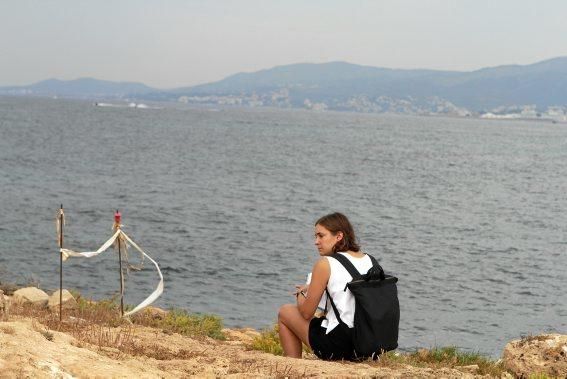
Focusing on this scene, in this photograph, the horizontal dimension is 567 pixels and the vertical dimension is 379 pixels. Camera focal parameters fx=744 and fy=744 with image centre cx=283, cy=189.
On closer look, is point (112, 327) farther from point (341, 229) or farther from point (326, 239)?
point (341, 229)

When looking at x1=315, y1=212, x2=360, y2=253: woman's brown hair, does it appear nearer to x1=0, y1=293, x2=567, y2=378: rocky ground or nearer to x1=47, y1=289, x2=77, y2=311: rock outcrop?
x1=0, y1=293, x2=567, y2=378: rocky ground

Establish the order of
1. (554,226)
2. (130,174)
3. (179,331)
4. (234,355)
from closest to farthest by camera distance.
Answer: (234,355), (179,331), (554,226), (130,174)

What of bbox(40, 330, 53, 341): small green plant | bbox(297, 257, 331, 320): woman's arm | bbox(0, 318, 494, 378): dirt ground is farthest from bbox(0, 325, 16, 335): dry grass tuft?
bbox(297, 257, 331, 320): woman's arm

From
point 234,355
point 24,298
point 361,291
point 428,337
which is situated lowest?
point 428,337

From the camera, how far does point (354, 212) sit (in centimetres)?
3769

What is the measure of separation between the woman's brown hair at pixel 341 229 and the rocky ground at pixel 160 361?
1.07 m

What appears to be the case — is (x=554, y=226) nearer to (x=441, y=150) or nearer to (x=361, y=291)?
(x=361, y=291)

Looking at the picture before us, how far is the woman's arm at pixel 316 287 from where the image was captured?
21.7 feet

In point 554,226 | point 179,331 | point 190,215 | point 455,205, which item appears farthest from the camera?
point 455,205

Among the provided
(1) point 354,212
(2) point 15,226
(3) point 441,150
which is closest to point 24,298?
(2) point 15,226

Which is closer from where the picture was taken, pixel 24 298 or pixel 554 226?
pixel 24 298

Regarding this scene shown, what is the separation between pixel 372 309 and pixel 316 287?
0.54 metres

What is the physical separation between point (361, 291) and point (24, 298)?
900 centimetres

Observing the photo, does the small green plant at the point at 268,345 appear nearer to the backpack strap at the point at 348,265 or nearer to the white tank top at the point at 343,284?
the white tank top at the point at 343,284
